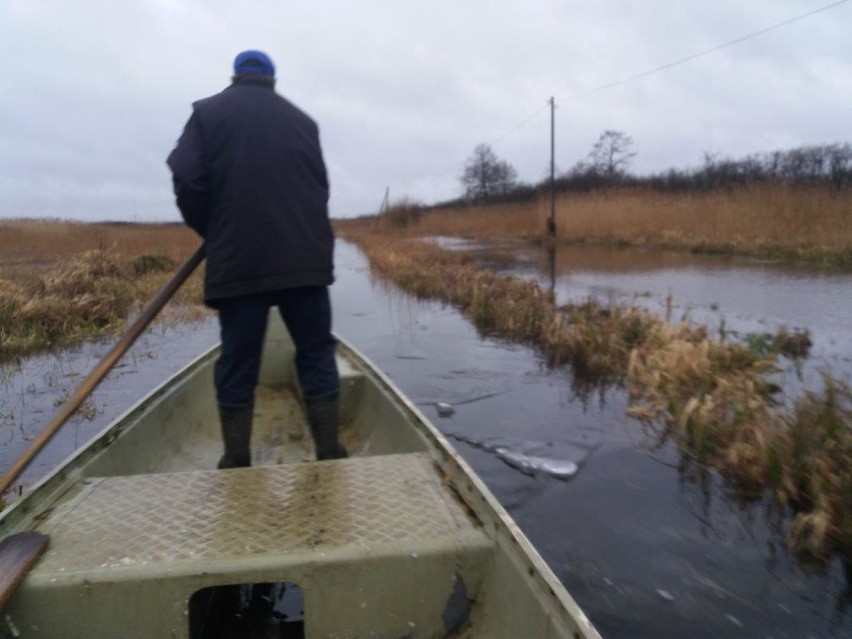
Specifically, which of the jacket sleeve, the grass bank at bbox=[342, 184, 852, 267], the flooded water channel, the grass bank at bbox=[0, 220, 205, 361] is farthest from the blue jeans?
the grass bank at bbox=[342, 184, 852, 267]

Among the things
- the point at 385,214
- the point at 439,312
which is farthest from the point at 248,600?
the point at 385,214

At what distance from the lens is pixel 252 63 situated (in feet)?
10.00

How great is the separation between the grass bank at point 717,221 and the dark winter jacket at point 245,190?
1437cm

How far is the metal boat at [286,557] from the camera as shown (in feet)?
6.45

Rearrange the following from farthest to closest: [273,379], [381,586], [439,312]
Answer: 1. [439,312]
2. [273,379]
3. [381,586]

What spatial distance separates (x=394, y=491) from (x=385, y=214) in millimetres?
34590

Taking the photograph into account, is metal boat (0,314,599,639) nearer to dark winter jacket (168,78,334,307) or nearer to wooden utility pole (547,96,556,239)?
dark winter jacket (168,78,334,307)

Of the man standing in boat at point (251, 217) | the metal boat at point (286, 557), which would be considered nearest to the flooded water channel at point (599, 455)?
the metal boat at point (286, 557)

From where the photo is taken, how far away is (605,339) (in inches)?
280

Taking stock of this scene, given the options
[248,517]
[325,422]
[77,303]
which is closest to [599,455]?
[325,422]

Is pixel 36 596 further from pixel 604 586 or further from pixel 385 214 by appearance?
pixel 385 214

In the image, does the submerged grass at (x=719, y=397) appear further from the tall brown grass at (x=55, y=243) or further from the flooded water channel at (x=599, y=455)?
the tall brown grass at (x=55, y=243)

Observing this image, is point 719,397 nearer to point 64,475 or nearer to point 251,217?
point 251,217

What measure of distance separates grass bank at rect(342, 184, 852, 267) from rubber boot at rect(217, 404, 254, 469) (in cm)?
1448
